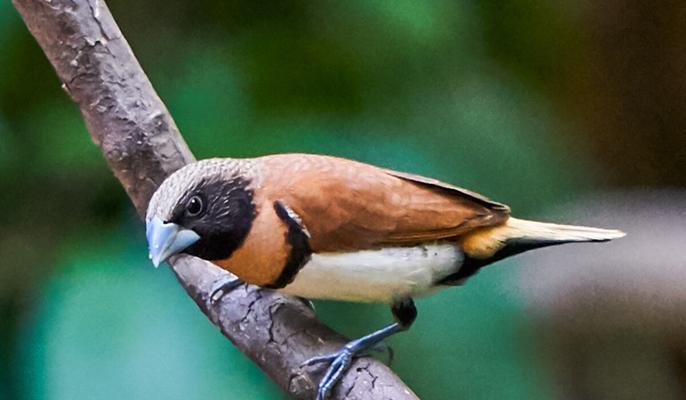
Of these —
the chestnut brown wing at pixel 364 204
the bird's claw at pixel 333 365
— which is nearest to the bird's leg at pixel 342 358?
the bird's claw at pixel 333 365

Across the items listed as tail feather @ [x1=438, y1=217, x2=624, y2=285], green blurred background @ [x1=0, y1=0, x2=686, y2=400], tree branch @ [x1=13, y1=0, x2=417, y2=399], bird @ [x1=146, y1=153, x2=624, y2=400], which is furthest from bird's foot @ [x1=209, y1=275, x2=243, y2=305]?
green blurred background @ [x1=0, y1=0, x2=686, y2=400]

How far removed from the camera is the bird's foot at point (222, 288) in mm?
1044

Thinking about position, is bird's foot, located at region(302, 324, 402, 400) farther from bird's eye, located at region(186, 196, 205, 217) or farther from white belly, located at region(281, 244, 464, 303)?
bird's eye, located at region(186, 196, 205, 217)

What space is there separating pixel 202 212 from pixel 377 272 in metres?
0.18

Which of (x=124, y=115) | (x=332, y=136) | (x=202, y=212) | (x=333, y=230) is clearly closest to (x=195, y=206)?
(x=202, y=212)

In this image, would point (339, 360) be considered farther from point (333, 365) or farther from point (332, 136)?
point (332, 136)

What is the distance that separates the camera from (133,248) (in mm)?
1469

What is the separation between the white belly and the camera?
90 centimetres

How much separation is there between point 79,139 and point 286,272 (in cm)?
71

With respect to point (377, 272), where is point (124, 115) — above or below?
above

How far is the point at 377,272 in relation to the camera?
921 mm

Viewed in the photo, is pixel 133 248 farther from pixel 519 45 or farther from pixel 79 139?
pixel 519 45

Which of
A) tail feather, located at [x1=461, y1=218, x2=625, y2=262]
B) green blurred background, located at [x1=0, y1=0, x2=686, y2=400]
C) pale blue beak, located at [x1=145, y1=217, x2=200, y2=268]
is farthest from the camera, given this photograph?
green blurred background, located at [x1=0, y1=0, x2=686, y2=400]

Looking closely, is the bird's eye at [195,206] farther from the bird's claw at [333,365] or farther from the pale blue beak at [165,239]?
the bird's claw at [333,365]
